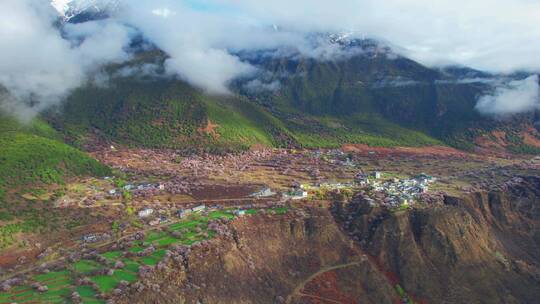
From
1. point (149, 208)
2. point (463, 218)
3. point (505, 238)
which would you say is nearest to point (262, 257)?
point (149, 208)

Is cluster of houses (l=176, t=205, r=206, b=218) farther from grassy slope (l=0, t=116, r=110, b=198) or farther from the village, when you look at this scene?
grassy slope (l=0, t=116, r=110, b=198)

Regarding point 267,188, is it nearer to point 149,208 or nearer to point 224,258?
point 149,208

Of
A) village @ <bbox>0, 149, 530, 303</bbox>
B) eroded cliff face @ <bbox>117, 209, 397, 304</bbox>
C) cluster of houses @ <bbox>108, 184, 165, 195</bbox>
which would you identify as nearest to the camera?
village @ <bbox>0, 149, 530, 303</bbox>

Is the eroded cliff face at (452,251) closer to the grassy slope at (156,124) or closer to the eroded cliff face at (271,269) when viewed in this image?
the eroded cliff face at (271,269)

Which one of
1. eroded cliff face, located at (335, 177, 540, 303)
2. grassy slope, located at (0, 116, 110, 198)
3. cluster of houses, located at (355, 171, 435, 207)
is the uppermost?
grassy slope, located at (0, 116, 110, 198)

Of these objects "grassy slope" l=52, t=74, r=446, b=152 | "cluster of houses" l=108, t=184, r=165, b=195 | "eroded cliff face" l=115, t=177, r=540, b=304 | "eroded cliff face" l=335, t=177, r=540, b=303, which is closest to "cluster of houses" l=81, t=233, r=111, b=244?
"eroded cliff face" l=115, t=177, r=540, b=304

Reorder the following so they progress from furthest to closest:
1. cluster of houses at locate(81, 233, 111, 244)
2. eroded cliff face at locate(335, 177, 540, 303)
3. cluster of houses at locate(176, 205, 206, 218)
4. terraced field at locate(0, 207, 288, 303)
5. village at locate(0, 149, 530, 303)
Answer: cluster of houses at locate(176, 205, 206, 218)
cluster of houses at locate(81, 233, 111, 244)
eroded cliff face at locate(335, 177, 540, 303)
village at locate(0, 149, 530, 303)
terraced field at locate(0, 207, 288, 303)

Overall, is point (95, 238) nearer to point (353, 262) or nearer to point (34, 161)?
point (34, 161)
